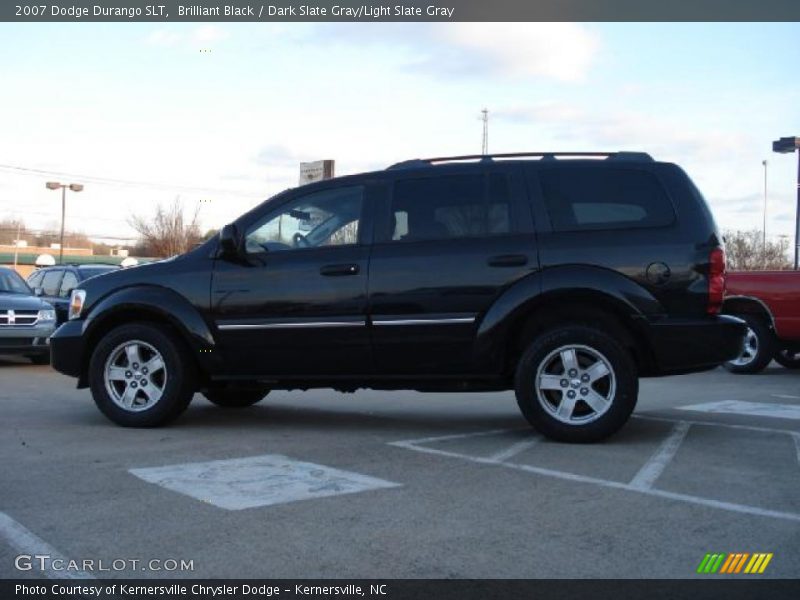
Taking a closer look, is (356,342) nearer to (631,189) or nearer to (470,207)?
(470,207)

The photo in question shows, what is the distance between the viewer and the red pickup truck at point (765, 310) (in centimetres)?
1217

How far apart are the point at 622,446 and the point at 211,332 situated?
3241mm

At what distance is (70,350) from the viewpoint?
7.18 meters

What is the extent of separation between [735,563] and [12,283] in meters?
13.0

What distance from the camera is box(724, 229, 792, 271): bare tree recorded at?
122ft

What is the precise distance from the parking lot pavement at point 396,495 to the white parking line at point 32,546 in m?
0.01

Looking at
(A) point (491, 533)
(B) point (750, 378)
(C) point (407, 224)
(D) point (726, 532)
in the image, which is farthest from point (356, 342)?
(B) point (750, 378)

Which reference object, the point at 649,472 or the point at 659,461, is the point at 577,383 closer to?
the point at 659,461

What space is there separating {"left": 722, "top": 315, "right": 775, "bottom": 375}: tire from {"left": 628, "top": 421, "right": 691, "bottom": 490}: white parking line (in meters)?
5.97

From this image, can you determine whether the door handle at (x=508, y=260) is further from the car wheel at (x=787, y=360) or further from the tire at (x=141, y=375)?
the car wheel at (x=787, y=360)

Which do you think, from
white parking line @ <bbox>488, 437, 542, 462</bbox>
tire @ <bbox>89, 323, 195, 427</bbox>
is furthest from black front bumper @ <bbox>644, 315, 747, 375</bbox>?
tire @ <bbox>89, 323, 195, 427</bbox>

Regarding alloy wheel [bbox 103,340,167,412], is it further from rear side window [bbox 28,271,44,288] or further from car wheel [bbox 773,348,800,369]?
car wheel [bbox 773,348,800,369]

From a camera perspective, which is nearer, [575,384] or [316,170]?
[575,384]
